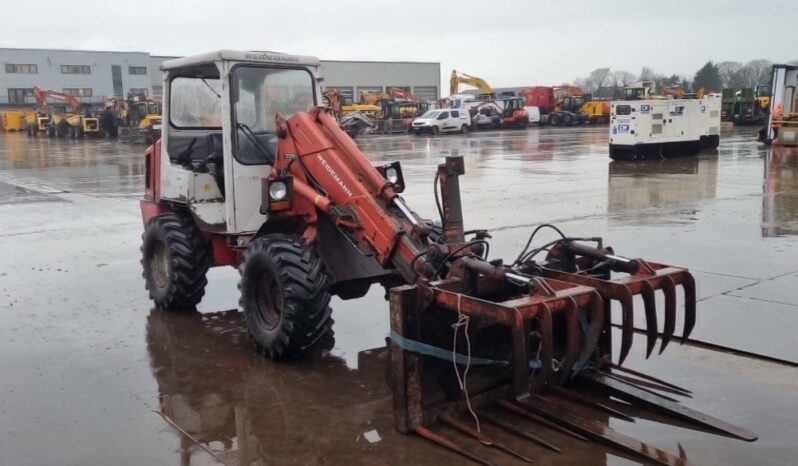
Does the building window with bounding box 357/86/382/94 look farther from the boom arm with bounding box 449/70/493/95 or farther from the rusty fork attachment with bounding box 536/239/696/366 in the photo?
the rusty fork attachment with bounding box 536/239/696/366

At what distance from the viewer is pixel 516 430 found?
14.9 feet

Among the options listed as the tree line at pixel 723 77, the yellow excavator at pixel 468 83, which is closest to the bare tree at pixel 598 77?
the tree line at pixel 723 77

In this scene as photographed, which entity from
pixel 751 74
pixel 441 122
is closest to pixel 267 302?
pixel 441 122

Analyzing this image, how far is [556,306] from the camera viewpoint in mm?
4164

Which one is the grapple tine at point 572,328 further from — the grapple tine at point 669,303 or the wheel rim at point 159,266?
the wheel rim at point 159,266

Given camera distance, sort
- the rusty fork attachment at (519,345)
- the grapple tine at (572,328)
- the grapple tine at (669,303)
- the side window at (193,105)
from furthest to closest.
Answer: the side window at (193,105), the grapple tine at (669,303), the rusty fork attachment at (519,345), the grapple tine at (572,328)

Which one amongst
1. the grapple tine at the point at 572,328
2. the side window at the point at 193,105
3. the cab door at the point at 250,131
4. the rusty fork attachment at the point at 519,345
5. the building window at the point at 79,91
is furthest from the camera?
the building window at the point at 79,91

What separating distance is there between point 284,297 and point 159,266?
8.80ft

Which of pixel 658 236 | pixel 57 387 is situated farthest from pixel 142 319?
pixel 658 236

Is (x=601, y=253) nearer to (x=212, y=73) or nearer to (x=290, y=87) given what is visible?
(x=290, y=87)

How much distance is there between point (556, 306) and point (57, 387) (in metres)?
3.74

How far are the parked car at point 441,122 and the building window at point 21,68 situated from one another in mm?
55840

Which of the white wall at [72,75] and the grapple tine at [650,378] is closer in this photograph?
the grapple tine at [650,378]

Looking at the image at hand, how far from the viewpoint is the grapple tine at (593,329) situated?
420 cm
